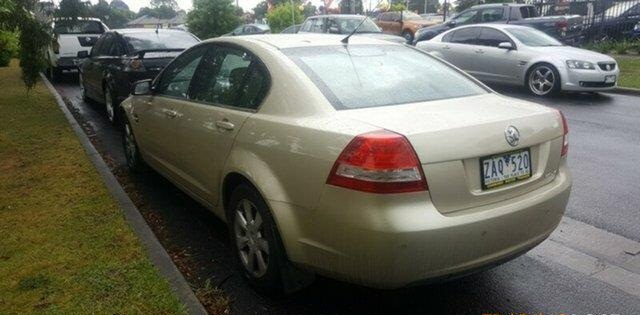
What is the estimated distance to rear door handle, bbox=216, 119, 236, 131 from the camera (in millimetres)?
3435

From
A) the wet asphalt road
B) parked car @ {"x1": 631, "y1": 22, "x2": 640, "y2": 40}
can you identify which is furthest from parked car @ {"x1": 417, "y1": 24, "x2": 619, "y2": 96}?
parked car @ {"x1": 631, "y1": 22, "x2": 640, "y2": 40}

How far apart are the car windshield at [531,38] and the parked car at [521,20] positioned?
19.6 ft

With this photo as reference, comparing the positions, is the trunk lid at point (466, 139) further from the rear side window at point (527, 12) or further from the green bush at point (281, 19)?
the green bush at point (281, 19)

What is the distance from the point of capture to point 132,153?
19.1 ft

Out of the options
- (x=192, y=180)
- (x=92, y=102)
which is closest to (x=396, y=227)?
(x=192, y=180)

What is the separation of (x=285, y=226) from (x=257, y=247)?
45 cm

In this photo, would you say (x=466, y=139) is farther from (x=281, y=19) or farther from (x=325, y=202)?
(x=281, y=19)

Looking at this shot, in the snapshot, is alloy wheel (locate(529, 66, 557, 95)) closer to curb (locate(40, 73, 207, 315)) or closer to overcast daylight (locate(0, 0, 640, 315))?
overcast daylight (locate(0, 0, 640, 315))

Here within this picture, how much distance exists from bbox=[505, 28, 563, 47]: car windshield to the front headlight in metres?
1.02

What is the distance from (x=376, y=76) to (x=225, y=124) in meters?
1.00

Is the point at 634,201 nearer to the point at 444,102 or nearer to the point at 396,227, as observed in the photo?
the point at 444,102

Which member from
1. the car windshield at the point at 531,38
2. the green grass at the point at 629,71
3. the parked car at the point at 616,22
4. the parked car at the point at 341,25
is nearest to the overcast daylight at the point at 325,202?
the car windshield at the point at 531,38

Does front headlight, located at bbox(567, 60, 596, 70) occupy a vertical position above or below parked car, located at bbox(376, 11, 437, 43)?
below

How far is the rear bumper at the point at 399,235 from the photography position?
2535mm
